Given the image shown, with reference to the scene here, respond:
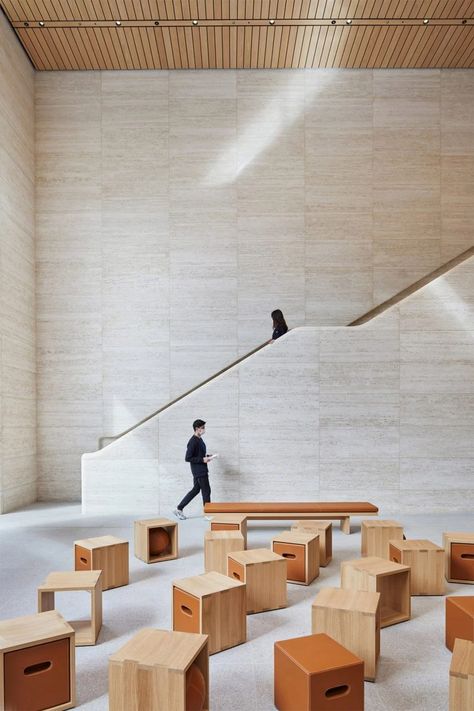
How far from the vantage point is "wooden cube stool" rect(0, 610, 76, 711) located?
4098mm

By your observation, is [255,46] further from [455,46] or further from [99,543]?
[99,543]

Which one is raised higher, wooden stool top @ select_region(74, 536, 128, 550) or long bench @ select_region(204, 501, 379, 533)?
wooden stool top @ select_region(74, 536, 128, 550)

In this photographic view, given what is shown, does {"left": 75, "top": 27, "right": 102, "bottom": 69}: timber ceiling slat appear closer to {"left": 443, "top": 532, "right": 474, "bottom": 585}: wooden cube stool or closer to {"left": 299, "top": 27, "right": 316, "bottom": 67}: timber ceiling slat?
{"left": 299, "top": 27, "right": 316, "bottom": 67}: timber ceiling slat

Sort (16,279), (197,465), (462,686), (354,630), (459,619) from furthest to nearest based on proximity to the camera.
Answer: (16,279)
(197,465)
(459,619)
(354,630)
(462,686)

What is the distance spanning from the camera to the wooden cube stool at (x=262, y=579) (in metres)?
6.02

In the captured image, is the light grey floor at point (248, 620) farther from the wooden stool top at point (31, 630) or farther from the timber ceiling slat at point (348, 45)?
the timber ceiling slat at point (348, 45)

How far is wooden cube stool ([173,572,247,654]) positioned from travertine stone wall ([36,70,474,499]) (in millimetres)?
8447

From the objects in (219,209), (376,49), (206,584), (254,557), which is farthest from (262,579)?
(376,49)

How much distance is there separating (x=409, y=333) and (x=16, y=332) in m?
7.66

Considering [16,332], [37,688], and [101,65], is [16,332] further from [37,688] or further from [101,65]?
[37,688]

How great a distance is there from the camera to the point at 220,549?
7.18 meters

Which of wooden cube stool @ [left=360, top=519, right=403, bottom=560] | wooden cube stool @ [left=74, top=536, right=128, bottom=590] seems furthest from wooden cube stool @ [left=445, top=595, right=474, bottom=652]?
wooden cube stool @ [left=74, top=536, right=128, bottom=590]

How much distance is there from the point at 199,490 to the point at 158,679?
23.7 ft

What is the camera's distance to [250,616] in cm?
596
